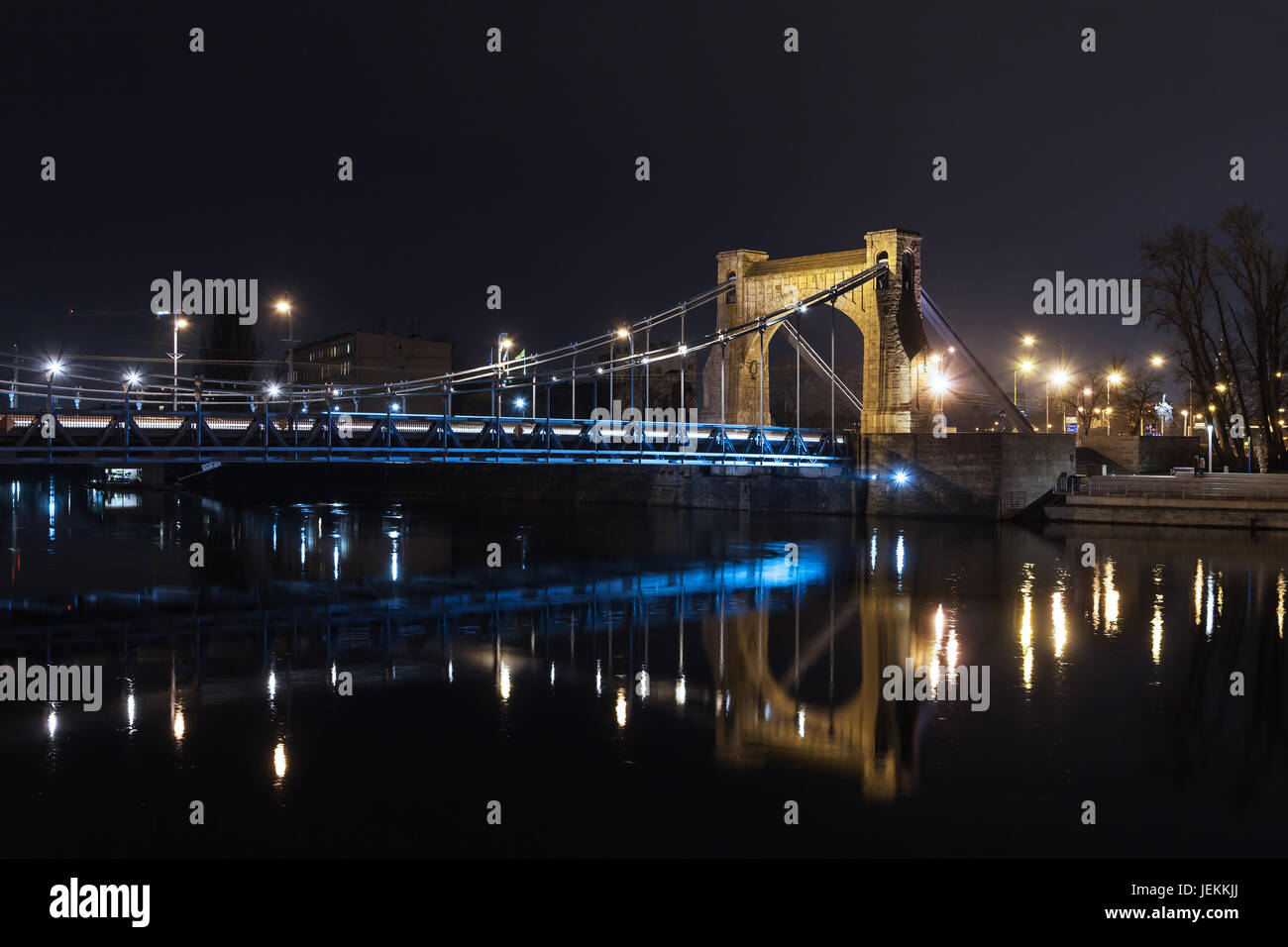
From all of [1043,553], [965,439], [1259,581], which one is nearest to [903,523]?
[965,439]

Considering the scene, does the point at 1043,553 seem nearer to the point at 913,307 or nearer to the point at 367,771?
the point at 913,307

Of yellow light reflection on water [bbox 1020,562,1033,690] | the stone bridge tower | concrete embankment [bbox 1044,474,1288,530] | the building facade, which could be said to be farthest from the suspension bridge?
the building facade

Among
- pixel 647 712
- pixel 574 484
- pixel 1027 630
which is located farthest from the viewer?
pixel 574 484

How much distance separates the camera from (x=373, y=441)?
1119 inches

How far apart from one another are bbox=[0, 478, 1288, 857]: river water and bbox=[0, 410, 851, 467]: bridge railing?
2677 millimetres

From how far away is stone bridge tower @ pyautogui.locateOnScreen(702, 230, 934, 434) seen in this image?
41.5 meters

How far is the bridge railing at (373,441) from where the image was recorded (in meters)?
23.2

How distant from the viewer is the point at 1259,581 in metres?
22.6

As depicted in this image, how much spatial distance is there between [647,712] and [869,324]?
108ft

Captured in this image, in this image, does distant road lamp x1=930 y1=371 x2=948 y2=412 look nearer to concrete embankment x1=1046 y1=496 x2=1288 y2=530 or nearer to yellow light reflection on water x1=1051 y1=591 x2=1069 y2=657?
concrete embankment x1=1046 y1=496 x2=1288 y2=530

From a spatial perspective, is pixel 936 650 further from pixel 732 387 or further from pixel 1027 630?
pixel 732 387

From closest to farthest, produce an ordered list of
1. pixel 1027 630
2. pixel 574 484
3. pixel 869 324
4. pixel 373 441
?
pixel 1027 630, pixel 373 441, pixel 869 324, pixel 574 484

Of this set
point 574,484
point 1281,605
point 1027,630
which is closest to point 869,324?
point 574,484

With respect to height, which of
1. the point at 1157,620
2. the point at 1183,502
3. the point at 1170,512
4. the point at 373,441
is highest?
the point at 373,441
